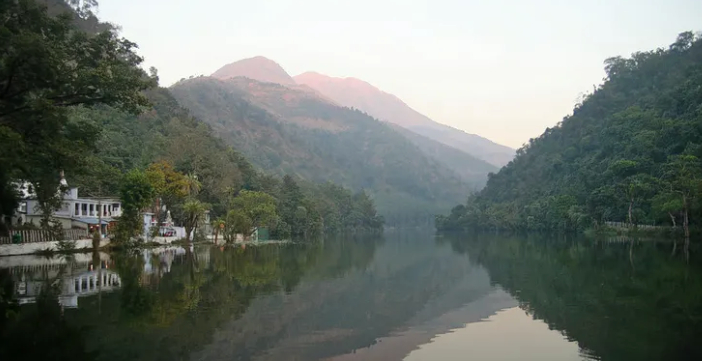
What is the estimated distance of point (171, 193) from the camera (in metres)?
63.3

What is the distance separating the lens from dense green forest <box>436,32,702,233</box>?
65.9 metres

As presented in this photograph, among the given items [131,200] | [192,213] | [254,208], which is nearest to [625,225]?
[254,208]

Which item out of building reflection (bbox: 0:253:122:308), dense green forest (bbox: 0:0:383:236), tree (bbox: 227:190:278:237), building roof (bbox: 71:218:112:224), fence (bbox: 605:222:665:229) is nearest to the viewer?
building reflection (bbox: 0:253:122:308)

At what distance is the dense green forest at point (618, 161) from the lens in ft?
216

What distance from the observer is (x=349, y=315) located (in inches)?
698

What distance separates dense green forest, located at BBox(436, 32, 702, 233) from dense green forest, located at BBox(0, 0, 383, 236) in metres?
41.0

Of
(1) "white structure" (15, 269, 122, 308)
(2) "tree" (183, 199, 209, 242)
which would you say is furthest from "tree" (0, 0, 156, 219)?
(2) "tree" (183, 199, 209, 242)

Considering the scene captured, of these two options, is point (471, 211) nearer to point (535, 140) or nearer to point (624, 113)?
point (535, 140)

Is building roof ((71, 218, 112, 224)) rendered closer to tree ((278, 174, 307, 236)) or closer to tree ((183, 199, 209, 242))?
tree ((183, 199, 209, 242))

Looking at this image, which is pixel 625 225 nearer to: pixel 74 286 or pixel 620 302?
pixel 620 302

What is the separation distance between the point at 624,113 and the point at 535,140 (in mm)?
44609

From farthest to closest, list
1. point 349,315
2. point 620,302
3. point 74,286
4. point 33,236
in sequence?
point 33,236 < point 74,286 < point 620,302 < point 349,315

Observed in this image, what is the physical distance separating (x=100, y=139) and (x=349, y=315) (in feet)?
151

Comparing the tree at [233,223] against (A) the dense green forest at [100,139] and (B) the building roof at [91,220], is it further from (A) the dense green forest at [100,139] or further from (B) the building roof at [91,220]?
(B) the building roof at [91,220]
